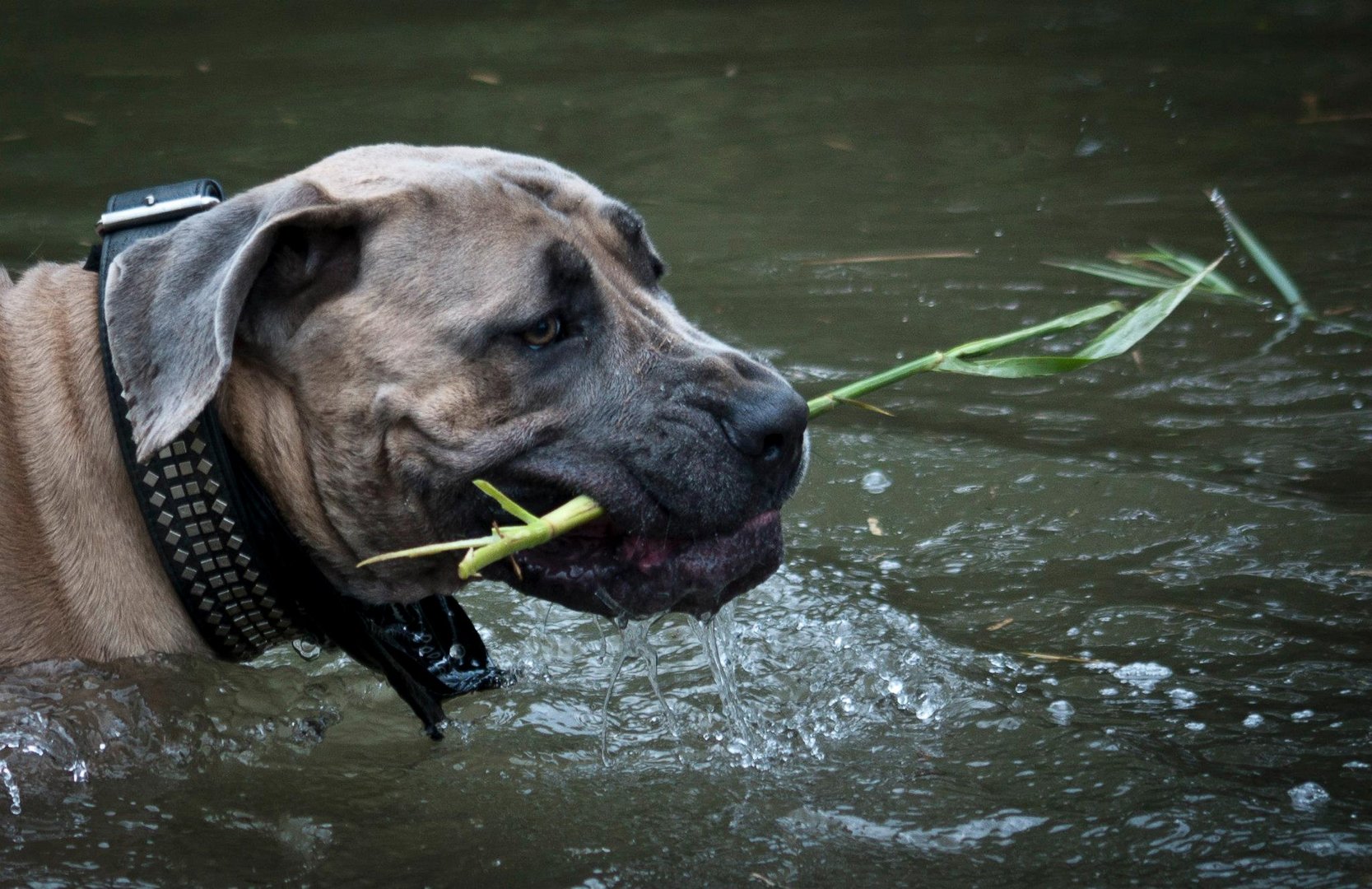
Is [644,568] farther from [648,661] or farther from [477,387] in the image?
[648,661]

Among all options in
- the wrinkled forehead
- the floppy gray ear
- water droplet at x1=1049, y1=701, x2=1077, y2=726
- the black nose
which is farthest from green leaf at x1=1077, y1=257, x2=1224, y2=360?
the floppy gray ear

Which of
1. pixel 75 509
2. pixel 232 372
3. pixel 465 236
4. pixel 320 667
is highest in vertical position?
pixel 465 236

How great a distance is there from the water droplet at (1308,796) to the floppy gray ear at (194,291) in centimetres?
227

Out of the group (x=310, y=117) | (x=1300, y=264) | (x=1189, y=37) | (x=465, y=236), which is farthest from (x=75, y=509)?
(x=1189, y=37)

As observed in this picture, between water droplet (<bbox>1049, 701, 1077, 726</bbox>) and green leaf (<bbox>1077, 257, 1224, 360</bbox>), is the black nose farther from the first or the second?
water droplet (<bbox>1049, 701, 1077, 726</bbox>)

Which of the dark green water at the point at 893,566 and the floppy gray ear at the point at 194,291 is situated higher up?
the floppy gray ear at the point at 194,291

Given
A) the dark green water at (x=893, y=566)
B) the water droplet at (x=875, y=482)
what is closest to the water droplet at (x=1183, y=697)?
the dark green water at (x=893, y=566)

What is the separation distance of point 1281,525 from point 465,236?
2862 millimetres

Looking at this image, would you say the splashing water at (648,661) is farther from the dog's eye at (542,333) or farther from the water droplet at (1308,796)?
the water droplet at (1308,796)

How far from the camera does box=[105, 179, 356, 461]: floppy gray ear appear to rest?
2.75 meters

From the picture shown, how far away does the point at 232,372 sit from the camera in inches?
119

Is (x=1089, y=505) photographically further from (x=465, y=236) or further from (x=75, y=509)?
(x=75, y=509)

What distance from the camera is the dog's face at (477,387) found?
2.94 m

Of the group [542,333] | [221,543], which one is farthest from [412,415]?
[221,543]
